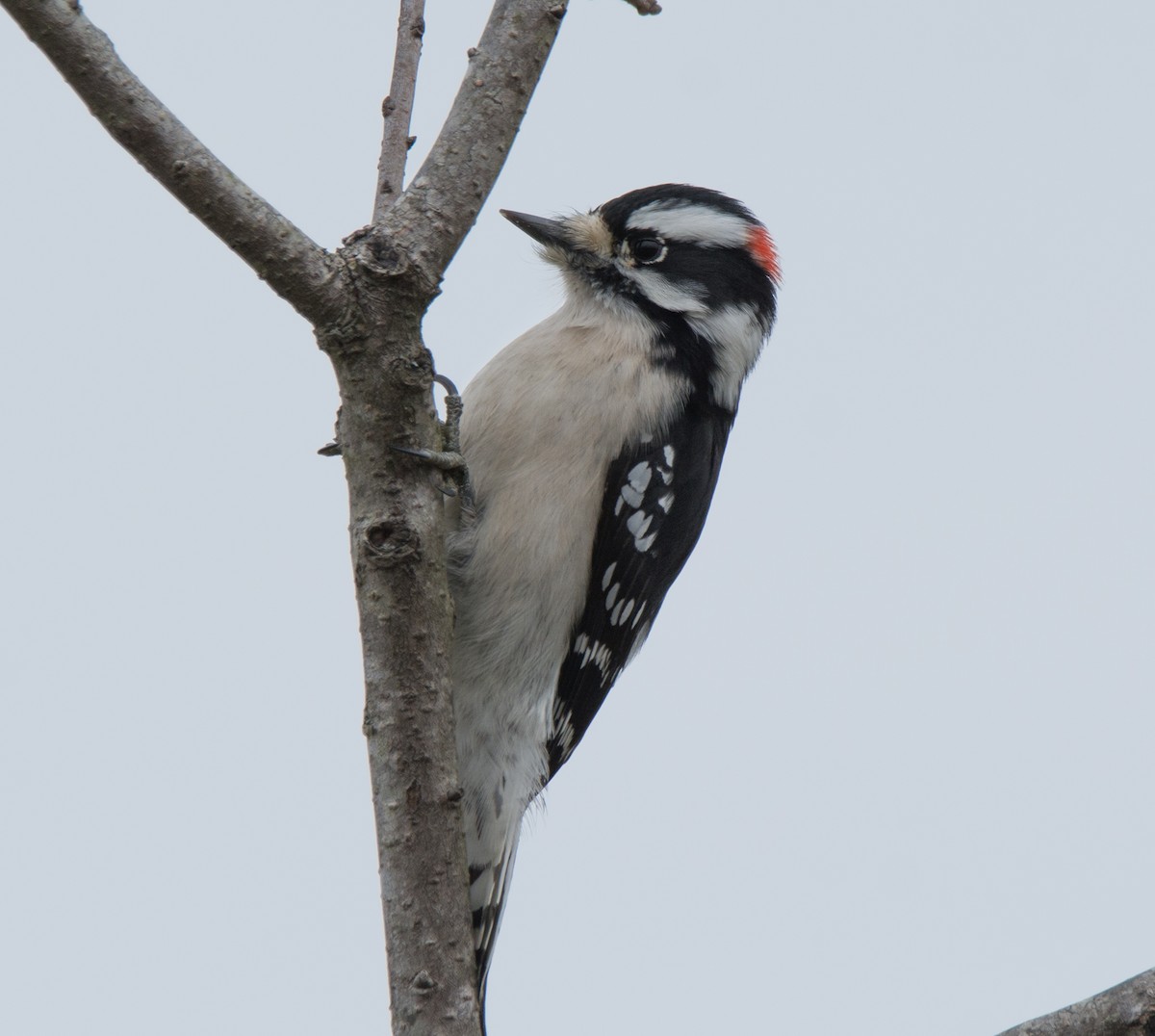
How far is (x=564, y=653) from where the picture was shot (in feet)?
14.8

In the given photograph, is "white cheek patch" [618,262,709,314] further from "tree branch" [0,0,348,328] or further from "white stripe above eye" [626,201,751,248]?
"tree branch" [0,0,348,328]

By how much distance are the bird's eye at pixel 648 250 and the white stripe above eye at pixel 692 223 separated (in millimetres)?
45

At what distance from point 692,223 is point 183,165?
8.51 feet

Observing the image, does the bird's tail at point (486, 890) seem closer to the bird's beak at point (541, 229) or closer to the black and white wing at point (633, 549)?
the black and white wing at point (633, 549)

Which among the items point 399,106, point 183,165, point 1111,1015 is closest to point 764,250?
point 399,106

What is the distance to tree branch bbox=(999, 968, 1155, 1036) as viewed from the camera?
247 centimetres

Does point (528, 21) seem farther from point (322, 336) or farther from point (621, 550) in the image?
point (621, 550)

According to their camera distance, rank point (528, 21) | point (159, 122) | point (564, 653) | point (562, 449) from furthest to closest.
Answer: point (564, 653) → point (562, 449) → point (528, 21) → point (159, 122)

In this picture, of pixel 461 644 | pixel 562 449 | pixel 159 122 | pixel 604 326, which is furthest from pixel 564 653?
pixel 159 122

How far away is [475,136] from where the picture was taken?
3.24 metres

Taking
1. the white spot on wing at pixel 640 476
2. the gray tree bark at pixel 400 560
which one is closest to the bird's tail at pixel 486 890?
the white spot on wing at pixel 640 476

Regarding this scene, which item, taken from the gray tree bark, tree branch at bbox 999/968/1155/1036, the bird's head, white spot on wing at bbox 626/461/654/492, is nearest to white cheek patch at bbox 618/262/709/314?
the bird's head

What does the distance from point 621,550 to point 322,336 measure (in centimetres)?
177

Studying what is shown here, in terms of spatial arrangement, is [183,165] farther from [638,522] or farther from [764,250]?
[764,250]
